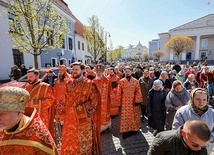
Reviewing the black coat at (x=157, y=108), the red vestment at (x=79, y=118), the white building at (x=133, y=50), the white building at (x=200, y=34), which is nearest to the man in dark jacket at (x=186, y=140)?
the red vestment at (x=79, y=118)

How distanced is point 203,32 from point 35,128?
201 ft

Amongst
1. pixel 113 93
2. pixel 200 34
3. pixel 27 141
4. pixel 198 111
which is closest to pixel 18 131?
pixel 27 141

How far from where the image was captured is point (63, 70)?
5066 mm

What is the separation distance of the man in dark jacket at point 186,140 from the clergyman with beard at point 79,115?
1439mm

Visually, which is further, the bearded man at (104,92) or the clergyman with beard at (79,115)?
the bearded man at (104,92)

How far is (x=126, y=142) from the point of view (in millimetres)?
4051

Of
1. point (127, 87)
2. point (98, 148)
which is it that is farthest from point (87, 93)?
point (127, 87)

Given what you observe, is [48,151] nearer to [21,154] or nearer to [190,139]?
[21,154]

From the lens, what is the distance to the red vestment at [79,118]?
2932 millimetres

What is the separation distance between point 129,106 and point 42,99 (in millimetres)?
2310

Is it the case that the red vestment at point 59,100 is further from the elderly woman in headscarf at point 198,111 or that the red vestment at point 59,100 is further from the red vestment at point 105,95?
the elderly woman in headscarf at point 198,111

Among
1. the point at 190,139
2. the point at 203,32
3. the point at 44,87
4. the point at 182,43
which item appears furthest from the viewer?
the point at 203,32

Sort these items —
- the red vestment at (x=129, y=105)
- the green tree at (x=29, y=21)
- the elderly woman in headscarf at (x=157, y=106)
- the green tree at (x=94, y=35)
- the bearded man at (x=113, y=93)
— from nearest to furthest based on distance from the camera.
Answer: the elderly woman in headscarf at (x=157, y=106) → the red vestment at (x=129, y=105) → the bearded man at (x=113, y=93) → the green tree at (x=29, y=21) → the green tree at (x=94, y=35)

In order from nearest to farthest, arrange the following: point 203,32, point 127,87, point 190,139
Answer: point 190,139, point 127,87, point 203,32
